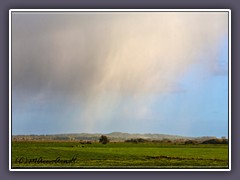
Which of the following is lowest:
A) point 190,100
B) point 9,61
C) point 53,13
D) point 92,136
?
point 92,136

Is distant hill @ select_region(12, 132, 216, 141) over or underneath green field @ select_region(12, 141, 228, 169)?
over

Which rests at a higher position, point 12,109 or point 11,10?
point 11,10

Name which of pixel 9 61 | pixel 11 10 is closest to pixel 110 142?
pixel 9 61

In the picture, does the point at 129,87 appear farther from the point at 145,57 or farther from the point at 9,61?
the point at 9,61

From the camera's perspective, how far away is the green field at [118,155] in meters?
4.58

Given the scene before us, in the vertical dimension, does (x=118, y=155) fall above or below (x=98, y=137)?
below

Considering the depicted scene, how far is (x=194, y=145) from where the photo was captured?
461cm

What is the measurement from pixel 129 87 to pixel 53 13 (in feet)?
3.46

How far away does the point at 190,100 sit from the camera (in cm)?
462

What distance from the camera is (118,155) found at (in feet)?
15.2

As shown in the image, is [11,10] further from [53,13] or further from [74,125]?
[74,125]

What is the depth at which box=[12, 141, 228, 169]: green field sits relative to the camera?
15.0 ft

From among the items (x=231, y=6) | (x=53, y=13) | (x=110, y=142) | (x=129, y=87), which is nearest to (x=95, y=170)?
(x=110, y=142)

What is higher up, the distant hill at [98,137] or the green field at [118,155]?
the distant hill at [98,137]
